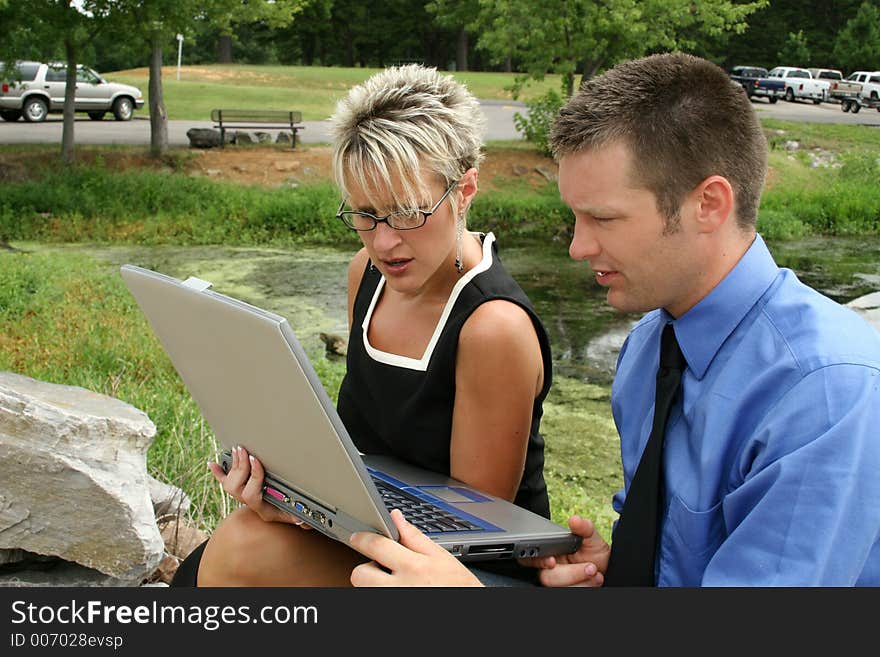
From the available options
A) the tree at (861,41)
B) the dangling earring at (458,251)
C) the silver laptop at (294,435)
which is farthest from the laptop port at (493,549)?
the tree at (861,41)

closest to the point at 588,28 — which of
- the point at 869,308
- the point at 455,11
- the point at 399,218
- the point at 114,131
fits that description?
the point at 114,131

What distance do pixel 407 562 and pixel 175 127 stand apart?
67.8 ft

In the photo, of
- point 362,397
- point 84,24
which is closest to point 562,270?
point 84,24

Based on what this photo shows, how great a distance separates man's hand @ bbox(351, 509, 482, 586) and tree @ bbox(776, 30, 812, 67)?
4130 cm

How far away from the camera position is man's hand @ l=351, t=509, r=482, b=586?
1.70 m

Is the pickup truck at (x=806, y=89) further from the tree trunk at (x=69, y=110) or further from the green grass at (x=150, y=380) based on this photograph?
the green grass at (x=150, y=380)

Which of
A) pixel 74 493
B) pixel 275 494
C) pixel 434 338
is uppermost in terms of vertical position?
pixel 434 338

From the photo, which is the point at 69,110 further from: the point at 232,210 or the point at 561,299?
the point at 561,299

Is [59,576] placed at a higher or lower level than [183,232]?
higher

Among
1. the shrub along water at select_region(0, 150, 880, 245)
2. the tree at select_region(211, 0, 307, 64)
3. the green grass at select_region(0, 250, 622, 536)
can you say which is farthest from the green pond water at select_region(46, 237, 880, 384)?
the tree at select_region(211, 0, 307, 64)

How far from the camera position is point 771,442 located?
1581mm

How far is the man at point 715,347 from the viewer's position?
5.04ft

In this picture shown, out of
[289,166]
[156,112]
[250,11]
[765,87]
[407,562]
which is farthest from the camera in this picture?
[765,87]
